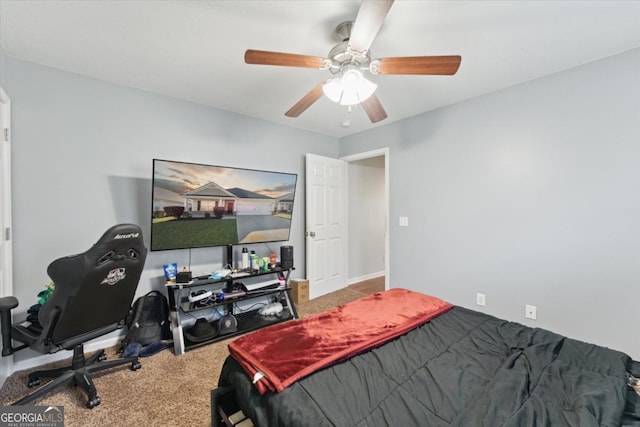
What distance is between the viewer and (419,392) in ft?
3.43

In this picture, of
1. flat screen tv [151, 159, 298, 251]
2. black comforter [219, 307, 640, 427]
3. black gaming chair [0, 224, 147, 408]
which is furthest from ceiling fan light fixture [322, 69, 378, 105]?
black gaming chair [0, 224, 147, 408]

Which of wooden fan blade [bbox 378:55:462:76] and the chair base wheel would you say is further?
the chair base wheel

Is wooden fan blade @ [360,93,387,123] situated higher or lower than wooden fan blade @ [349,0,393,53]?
lower

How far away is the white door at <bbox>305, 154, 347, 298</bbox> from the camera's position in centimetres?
379

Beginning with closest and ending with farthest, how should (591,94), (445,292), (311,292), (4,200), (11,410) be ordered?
1. (11,410)
2. (4,200)
3. (591,94)
4. (445,292)
5. (311,292)

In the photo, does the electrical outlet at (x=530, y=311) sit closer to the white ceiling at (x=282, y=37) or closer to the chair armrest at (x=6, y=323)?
the white ceiling at (x=282, y=37)

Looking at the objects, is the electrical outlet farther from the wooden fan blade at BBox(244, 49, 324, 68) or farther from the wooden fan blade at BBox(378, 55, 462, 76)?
the wooden fan blade at BBox(244, 49, 324, 68)

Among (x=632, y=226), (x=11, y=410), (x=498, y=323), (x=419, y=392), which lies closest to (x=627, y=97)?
(x=632, y=226)

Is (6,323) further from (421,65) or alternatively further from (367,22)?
(421,65)

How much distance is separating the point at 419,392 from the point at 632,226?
2.30 metres

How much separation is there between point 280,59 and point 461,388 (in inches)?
75.1

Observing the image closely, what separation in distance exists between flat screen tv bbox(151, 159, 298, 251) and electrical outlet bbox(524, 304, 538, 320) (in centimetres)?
266

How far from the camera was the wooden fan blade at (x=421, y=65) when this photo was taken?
151 centimetres

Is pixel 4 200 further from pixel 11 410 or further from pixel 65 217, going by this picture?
pixel 11 410
